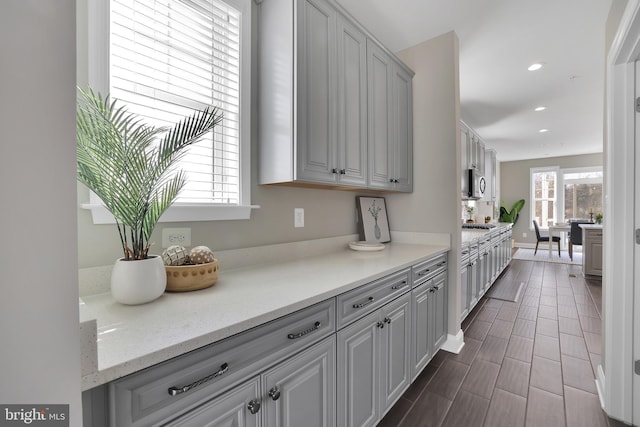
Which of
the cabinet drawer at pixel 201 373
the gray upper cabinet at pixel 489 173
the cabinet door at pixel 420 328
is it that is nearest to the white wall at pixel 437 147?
the cabinet door at pixel 420 328

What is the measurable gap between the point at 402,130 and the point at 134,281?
216 centimetres

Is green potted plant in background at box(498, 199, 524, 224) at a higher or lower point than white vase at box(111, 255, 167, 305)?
higher

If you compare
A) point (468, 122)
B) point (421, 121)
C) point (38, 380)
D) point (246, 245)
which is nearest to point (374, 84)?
point (421, 121)

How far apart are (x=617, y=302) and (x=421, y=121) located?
5.77 feet

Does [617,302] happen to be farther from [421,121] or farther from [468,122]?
[468,122]

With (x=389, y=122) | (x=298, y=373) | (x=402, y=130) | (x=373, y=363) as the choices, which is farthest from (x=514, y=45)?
(x=298, y=373)

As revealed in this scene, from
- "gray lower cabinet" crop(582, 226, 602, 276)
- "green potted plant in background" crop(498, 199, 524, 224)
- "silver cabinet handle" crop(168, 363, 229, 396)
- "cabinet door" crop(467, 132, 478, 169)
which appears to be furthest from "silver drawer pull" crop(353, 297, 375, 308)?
"green potted plant in background" crop(498, 199, 524, 224)

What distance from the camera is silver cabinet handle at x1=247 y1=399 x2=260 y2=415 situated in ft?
2.72

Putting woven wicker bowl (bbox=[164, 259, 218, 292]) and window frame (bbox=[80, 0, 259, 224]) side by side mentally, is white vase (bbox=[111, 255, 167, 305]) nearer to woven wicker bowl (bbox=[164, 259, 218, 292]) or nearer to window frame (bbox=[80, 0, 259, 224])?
woven wicker bowl (bbox=[164, 259, 218, 292])

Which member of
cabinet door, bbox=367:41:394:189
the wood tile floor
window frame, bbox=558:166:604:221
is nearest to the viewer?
the wood tile floor

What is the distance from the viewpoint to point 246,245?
156 centimetres

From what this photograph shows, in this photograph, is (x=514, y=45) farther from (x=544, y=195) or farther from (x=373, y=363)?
(x=544, y=195)

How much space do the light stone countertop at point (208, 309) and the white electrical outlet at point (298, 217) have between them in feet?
1.15

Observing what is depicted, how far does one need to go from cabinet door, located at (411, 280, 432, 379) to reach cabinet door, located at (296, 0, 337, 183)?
38.0 inches
